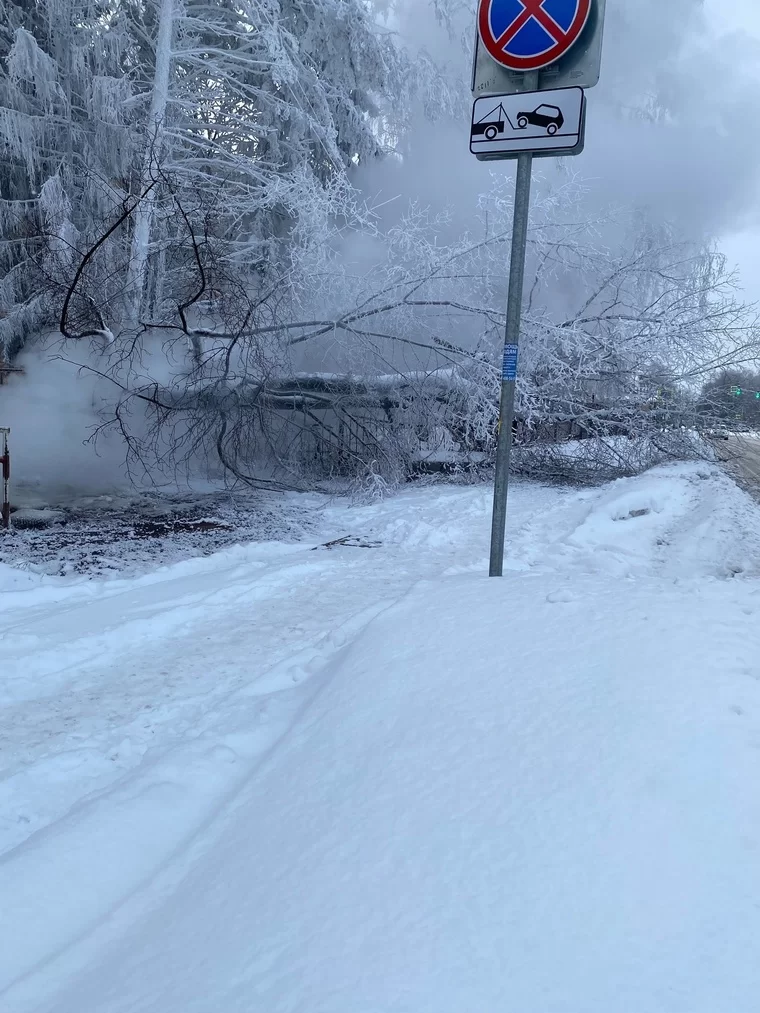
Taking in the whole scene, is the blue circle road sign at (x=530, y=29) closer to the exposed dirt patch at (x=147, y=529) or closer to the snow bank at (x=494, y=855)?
the snow bank at (x=494, y=855)

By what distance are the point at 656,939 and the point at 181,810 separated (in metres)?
1.58

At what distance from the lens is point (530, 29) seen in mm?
4379

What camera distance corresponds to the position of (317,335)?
1042 centimetres

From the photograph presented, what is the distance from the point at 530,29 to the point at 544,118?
0.50 m

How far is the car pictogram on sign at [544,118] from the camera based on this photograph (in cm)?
433

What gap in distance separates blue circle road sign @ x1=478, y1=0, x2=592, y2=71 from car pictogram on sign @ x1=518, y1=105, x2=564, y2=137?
246 millimetres

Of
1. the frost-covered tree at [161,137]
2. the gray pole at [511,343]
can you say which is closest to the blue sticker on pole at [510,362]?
the gray pole at [511,343]

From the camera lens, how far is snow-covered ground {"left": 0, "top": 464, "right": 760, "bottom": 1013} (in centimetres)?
157

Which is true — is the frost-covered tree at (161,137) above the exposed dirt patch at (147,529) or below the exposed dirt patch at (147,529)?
above

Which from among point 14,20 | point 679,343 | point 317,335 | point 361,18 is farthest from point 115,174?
point 679,343

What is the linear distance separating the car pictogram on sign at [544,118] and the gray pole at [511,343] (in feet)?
0.54

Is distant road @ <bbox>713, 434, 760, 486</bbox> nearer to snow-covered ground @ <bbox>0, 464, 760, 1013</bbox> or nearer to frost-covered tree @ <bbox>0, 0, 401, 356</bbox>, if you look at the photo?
frost-covered tree @ <bbox>0, 0, 401, 356</bbox>

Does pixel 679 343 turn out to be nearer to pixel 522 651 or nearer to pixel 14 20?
pixel 522 651

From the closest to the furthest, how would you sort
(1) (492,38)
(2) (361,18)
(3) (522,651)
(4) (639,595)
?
1. (3) (522,651)
2. (4) (639,595)
3. (1) (492,38)
4. (2) (361,18)
